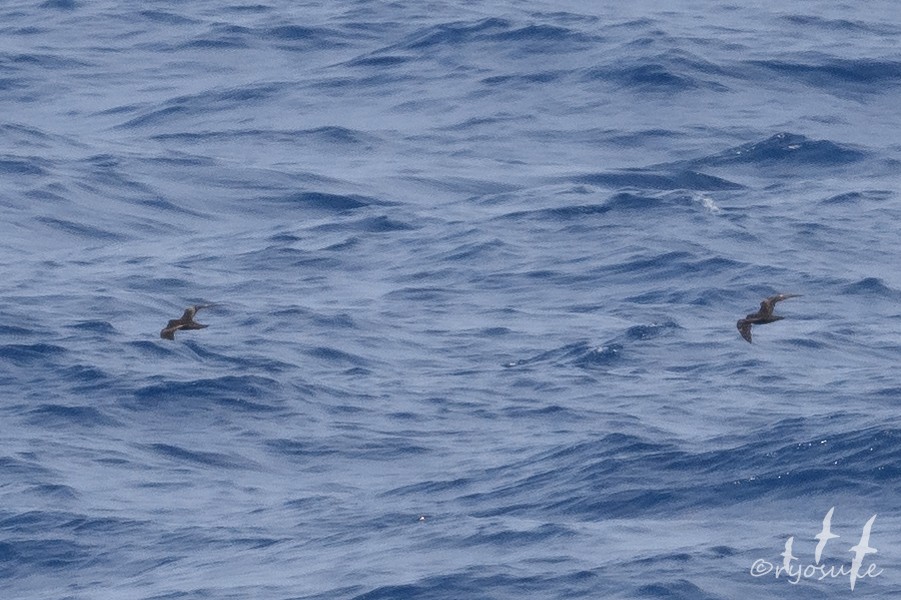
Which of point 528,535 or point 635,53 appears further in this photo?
point 635,53

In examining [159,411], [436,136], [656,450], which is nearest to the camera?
[656,450]

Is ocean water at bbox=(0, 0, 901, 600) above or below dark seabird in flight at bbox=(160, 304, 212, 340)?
below

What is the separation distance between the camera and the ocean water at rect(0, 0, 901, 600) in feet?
81.0

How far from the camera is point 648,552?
23359 millimetres

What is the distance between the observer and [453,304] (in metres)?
32.9

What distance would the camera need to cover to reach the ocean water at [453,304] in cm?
2470

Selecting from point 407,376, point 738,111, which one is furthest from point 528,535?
point 738,111

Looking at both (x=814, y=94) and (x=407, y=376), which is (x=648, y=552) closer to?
(x=407, y=376)

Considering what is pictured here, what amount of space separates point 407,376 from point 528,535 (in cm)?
606

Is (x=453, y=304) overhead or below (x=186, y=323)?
below

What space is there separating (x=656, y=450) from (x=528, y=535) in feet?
10.0

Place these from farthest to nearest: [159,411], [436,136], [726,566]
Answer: [436,136]
[159,411]
[726,566]

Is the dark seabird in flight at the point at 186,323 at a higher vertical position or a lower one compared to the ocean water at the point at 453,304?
higher

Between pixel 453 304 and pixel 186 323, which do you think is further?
pixel 453 304
